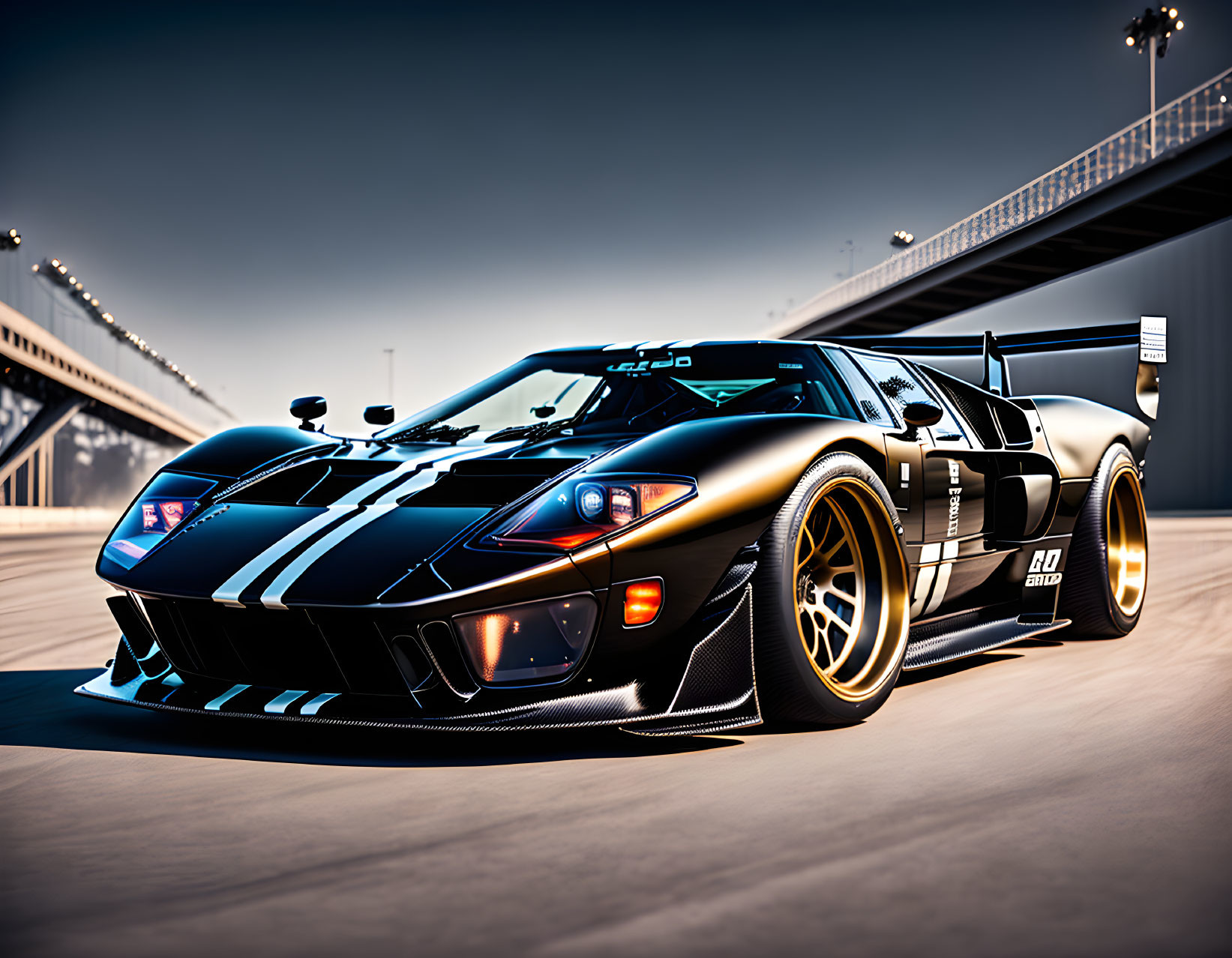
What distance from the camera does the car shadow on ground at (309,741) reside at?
3053 millimetres

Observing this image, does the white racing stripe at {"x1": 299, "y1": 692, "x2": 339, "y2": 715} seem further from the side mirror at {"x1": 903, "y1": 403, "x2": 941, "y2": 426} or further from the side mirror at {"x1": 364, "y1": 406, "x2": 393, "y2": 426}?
the side mirror at {"x1": 903, "y1": 403, "x2": 941, "y2": 426}

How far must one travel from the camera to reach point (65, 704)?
3.78 meters

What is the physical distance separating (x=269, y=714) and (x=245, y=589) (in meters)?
0.30

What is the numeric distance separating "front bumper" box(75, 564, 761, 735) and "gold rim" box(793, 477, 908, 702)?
1.55 ft

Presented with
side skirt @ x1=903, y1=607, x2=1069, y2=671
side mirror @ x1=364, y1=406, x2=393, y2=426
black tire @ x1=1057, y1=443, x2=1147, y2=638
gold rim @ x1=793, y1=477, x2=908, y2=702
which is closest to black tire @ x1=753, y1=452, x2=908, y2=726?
gold rim @ x1=793, y1=477, x2=908, y2=702

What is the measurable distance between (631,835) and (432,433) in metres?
2.07

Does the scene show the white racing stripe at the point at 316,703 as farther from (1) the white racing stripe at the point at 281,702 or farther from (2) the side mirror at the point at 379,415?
(2) the side mirror at the point at 379,415

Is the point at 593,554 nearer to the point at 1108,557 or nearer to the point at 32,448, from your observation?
the point at 1108,557

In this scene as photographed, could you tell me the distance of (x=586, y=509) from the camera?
3.05m

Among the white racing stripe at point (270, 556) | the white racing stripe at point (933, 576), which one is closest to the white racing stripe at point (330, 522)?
the white racing stripe at point (270, 556)

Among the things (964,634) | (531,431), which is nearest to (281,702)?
(531,431)

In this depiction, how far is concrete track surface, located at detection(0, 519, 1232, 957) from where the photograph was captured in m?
1.85

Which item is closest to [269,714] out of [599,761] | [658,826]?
[599,761]

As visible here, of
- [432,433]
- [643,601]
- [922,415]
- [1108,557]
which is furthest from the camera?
[1108,557]
